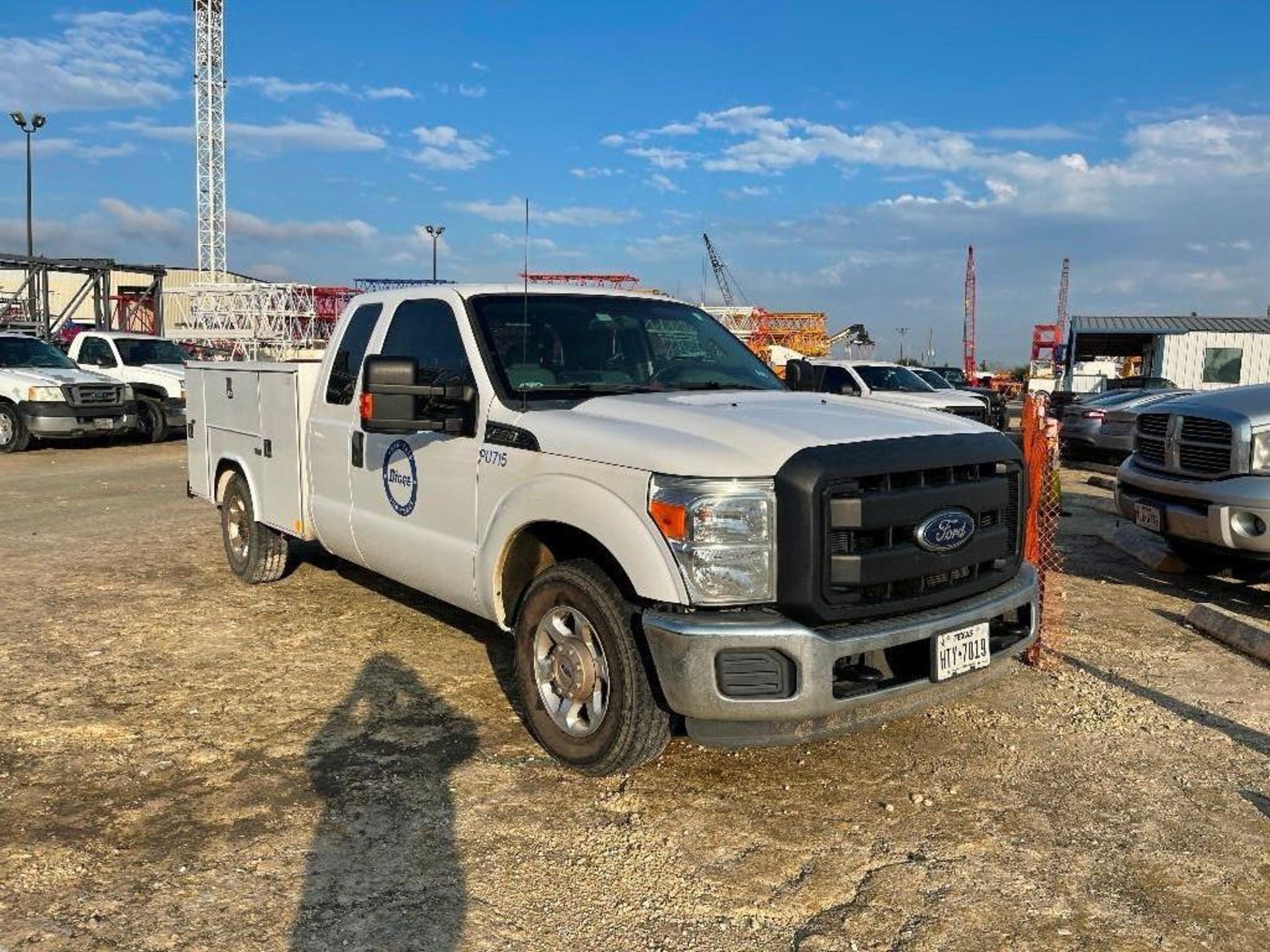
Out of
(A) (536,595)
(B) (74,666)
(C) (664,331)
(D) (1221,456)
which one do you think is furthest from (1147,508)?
(B) (74,666)

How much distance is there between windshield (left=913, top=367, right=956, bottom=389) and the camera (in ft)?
62.8

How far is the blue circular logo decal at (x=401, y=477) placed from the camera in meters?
4.70

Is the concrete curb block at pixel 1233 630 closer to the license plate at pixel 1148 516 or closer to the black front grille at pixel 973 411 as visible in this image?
the license plate at pixel 1148 516

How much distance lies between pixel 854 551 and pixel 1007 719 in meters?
1.67

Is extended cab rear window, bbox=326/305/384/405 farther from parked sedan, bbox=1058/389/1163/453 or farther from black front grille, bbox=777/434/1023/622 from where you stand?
parked sedan, bbox=1058/389/1163/453

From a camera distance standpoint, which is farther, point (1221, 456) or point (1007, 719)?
point (1221, 456)

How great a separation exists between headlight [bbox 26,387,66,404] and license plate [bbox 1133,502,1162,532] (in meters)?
14.9

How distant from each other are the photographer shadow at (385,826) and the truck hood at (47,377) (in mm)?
13295

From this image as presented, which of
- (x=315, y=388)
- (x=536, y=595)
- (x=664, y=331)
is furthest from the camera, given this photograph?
(x=315, y=388)

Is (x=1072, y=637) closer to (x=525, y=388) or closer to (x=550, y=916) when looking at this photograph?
(x=525, y=388)

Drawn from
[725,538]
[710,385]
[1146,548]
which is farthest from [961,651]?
[1146,548]

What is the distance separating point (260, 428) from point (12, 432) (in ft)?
38.8

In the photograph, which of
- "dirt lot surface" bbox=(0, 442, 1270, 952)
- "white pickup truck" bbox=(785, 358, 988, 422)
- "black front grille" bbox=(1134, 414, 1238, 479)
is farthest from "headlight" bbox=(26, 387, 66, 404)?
"black front grille" bbox=(1134, 414, 1238, 479)

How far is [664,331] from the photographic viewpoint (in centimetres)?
493
